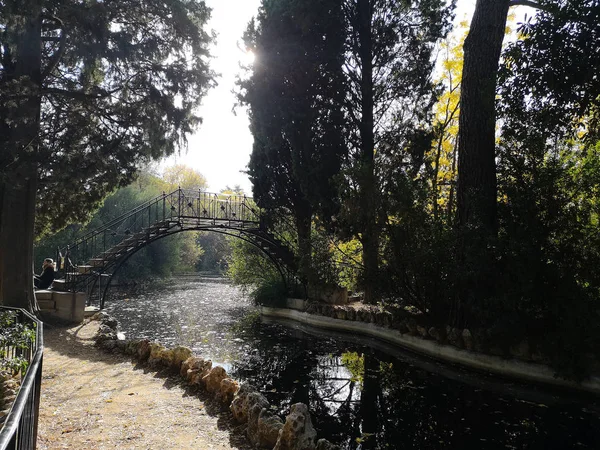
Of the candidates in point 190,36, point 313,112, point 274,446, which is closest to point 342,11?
point 313,112

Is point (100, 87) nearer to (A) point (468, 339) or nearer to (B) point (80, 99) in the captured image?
(B) point (80, 99)

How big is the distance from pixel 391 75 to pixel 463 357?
9424mm

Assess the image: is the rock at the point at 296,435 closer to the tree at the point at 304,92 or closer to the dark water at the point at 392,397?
the dark water at the point at 392,397

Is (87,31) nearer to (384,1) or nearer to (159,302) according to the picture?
(384,1)

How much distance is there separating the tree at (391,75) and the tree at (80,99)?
518 cm

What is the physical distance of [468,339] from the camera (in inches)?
333

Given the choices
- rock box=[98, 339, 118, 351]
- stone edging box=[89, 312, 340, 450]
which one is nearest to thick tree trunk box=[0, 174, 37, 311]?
rock box=[98, 339, 118, 351]

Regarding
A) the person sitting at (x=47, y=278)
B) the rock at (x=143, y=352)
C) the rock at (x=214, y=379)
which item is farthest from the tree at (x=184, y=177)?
the rock at (x=214, y=379)

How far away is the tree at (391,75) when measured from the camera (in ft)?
45.9

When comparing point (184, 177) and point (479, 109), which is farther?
point (184, 177)

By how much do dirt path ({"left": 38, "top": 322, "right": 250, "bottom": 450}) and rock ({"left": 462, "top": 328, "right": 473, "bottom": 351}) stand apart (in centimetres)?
508

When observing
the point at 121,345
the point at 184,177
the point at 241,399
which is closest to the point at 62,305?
the point at 121,345

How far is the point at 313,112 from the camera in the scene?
14.2 metres

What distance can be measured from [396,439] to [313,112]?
10760 mm
